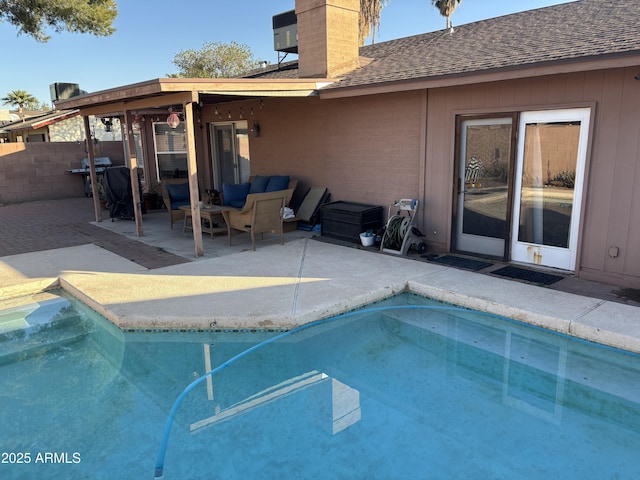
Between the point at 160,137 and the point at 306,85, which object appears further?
the point at 160,137

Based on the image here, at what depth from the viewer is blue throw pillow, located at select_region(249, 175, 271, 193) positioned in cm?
977

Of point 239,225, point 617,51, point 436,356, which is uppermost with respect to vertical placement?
point 617,51

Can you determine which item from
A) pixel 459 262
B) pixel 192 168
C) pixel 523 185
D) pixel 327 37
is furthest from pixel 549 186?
pixel 327 37

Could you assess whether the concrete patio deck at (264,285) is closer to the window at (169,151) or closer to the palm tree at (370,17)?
the window at (169,151)

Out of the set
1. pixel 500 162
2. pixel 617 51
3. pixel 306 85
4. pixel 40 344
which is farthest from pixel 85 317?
pixel 617 51

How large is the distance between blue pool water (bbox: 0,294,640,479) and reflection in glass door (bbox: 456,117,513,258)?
6.29ft

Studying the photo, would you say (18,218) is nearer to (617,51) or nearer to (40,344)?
(40,344)

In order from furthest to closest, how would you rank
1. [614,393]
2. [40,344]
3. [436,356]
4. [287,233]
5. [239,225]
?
[287,233] → [239,225] → [40,344] → [436,356] → [614,393]

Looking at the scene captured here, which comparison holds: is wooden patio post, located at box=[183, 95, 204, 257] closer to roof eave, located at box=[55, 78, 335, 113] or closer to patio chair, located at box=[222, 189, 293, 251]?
roof eave, located at box=[55, 78, 335, 113]

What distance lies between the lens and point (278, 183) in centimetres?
949

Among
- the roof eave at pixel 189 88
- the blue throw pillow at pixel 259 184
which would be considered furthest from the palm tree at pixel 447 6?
the roof eave at pixel 189 88

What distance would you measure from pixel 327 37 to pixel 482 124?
3.72 meters

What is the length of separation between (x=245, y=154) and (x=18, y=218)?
17.6 feet

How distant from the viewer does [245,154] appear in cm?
1146
